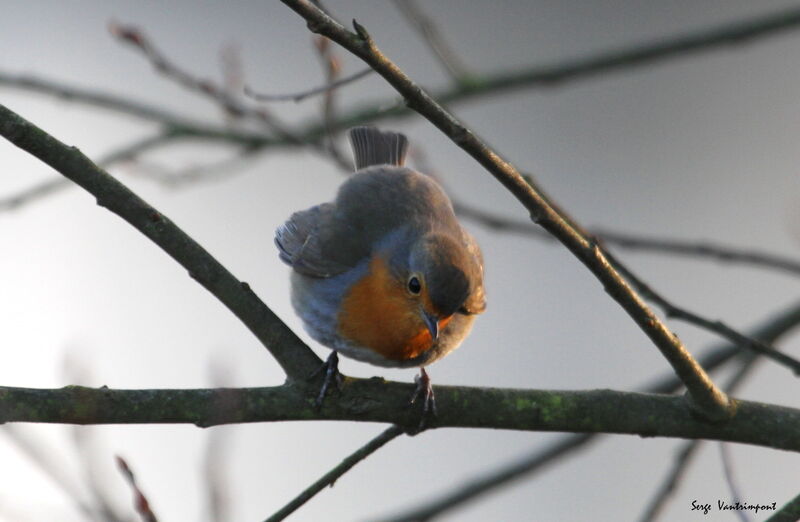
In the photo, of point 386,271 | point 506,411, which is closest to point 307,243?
point 386,271

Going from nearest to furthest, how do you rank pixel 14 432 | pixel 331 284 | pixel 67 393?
pixel 14 432 < pixel 67 393 < pixel 331 284

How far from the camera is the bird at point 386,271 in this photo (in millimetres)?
3398

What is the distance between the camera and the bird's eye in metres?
3.41

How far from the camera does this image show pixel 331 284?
3.71 metres

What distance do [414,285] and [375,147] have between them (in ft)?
4.27

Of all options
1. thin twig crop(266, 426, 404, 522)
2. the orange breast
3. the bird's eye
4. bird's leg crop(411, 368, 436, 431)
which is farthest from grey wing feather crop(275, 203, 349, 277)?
thin twig crop(266, 426, 404, 522)

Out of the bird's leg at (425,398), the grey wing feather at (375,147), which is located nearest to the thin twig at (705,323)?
the bird's leg at (425,398)

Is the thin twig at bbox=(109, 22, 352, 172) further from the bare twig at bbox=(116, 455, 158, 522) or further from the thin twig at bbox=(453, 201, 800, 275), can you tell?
the bare twig at bbox=(116, 455, 158, 522)

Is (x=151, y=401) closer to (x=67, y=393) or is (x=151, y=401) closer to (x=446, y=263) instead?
(x=67, y=393)

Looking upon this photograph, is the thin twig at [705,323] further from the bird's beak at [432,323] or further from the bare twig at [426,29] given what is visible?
the bare twig at [426,29]

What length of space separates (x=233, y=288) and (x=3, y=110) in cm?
75

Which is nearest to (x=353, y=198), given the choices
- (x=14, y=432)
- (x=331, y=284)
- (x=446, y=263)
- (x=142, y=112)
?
(x=331, y=284)

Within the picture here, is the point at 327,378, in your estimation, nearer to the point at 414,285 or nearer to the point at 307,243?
the point at 414,285

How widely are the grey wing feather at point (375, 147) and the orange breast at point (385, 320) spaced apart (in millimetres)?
1113
